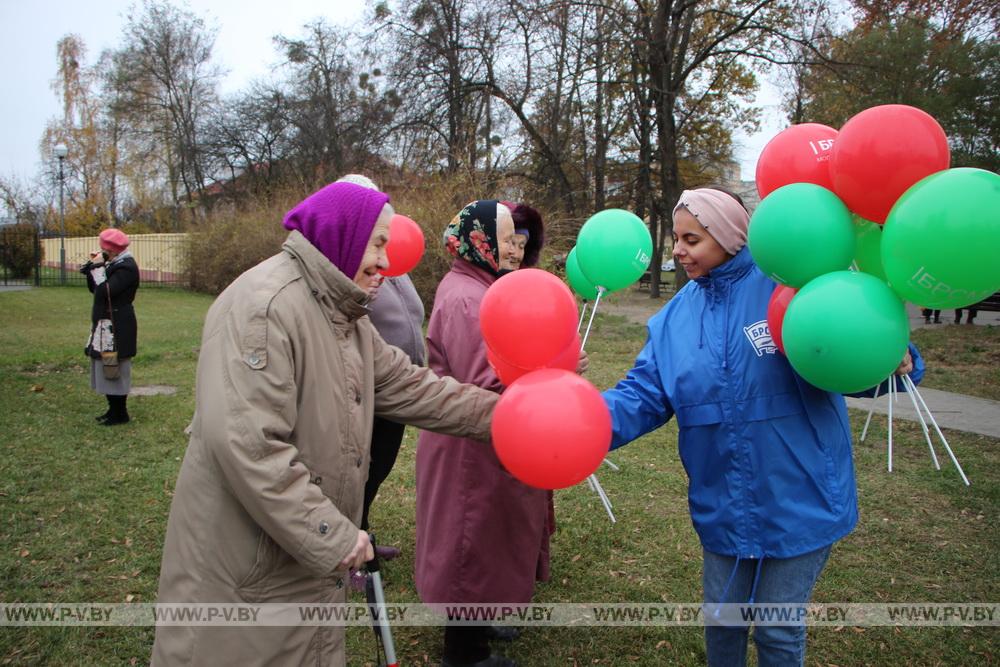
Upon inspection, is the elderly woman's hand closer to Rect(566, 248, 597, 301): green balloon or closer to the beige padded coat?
the beige padded coat

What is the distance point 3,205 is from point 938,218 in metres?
43.8

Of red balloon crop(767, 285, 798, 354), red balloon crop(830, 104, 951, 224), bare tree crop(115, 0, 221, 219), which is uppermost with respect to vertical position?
bare tree crop(115, 0, 221, 219)

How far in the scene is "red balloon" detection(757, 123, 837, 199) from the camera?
7.09 feet

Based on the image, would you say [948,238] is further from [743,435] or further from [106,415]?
[106,415]

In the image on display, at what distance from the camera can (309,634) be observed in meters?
1.91

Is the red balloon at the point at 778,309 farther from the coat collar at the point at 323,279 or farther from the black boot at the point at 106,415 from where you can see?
the black boot at the point at 106,415

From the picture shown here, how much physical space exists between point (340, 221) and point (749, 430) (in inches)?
58.5

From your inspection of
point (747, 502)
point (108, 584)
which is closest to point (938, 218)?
point (747, 502)

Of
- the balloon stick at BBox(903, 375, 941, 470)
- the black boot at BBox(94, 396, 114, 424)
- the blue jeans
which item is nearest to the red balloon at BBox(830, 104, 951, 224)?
the balloon stick at BBox(903, 375, 941, 470)

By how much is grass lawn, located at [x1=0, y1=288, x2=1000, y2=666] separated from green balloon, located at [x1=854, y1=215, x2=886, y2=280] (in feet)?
6.86

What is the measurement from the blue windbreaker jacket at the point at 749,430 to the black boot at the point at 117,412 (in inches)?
253

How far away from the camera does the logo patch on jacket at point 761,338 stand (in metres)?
2.21

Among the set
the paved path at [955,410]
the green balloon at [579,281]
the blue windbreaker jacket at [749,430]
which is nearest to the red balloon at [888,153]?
the blue windbreaker jacket at [749,430]

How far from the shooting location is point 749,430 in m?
2.21
